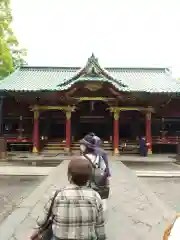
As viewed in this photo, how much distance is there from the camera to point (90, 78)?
1906 cm

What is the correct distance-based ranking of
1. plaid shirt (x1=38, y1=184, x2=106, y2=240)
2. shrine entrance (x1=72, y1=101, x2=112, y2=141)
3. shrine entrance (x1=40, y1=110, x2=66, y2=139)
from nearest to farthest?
Answer: 1. plaid shirt (x1=38, y1=184, x2=106, y2=240)
2. shrine entrance (x1=40, y1=110, x2=66, y2=139)
3. shrine entrance (x1=72, y1=101, x2=112, y2=141)

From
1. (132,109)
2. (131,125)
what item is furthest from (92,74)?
(131,125)

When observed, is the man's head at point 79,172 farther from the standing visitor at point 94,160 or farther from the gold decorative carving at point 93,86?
the gold decorative carving at point 93,86

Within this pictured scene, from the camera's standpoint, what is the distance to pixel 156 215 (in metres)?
5.34

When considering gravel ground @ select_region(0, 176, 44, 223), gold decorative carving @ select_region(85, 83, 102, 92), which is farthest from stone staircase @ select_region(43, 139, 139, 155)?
gravel ground @ select_region(0, 176, 44, 223)

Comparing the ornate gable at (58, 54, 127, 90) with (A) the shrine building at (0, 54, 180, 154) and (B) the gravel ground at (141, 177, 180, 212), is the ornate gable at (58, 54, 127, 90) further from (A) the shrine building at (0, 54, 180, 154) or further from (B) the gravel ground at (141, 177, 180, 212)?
(B) the gravel ground at (141, 177, 180, 212)

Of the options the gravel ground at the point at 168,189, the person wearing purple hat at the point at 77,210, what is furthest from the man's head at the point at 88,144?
the gravel ground at the point at 168,189

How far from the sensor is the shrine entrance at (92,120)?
71.1 ft

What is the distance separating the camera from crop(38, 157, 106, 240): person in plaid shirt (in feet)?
7.43

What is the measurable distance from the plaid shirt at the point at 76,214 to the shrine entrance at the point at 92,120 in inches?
756

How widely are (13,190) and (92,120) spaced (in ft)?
46.2

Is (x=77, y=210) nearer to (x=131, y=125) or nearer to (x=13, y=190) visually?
(x=13, y=190)

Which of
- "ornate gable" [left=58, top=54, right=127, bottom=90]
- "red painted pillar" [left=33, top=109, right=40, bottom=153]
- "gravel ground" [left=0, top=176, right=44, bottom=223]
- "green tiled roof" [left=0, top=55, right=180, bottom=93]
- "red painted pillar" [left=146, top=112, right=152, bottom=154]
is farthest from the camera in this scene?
"red painted pillar" [left=146, top=112, right=152, bottom=154]

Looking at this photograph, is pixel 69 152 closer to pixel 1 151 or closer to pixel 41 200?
pixel 1 151
